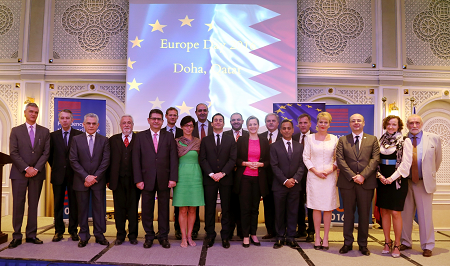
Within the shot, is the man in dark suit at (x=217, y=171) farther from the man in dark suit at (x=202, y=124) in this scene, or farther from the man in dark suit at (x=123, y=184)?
the man in dark suit at (x=123, y=184)

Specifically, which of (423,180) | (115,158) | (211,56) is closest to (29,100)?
(115,158)

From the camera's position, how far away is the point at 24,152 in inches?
147

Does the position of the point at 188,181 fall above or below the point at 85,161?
below

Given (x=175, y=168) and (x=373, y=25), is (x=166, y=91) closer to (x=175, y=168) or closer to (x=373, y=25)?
(x=175, y=168)

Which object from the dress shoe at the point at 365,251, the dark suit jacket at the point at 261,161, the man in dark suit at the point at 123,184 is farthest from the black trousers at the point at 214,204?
the dress shoe at the point at 365,251

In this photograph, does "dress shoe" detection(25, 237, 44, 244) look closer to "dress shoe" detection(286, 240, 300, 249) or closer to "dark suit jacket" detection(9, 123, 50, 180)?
"dark suit jacket" detection(9, 123, 50, 180)

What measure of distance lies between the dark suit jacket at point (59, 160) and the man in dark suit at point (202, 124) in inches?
65.7

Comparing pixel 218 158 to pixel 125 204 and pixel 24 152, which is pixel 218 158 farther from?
pixel 24 152

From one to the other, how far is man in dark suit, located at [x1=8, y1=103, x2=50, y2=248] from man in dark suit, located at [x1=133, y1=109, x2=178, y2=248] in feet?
3.99

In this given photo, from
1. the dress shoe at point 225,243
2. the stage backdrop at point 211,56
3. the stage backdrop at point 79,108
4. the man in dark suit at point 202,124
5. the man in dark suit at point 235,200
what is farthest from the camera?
the stage backdrop at point 211,56

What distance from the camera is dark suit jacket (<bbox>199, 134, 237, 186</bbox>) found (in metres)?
3.67

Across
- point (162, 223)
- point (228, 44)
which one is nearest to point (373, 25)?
point (228, 44)

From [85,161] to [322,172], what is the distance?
279 centimetres

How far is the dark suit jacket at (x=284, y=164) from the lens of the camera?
3701 mm
